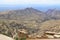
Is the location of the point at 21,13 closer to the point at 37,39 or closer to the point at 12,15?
the point at 12,15

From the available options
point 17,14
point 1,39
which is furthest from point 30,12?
point 1,39

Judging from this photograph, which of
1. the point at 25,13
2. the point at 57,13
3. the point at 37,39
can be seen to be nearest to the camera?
the point at 37,39

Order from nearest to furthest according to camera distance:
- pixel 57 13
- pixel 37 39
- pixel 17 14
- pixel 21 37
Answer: pixel 21 37
pixel 37 39
pixel 17 14
pixel 57 13

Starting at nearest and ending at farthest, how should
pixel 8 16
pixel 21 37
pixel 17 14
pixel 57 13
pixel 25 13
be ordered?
1. pixel 21 37
2. pixel 8 16
3. pixel 17 14
4. pixel 25 13
5. pixel 57 13

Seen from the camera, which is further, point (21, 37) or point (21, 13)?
point (21, 13)

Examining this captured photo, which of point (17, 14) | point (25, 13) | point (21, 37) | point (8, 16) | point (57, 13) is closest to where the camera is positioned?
point (21, 37)

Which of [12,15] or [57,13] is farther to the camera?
[57,13]

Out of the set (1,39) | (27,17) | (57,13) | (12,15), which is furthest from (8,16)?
(1,39)

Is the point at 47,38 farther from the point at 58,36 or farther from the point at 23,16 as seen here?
the point at 23,16
